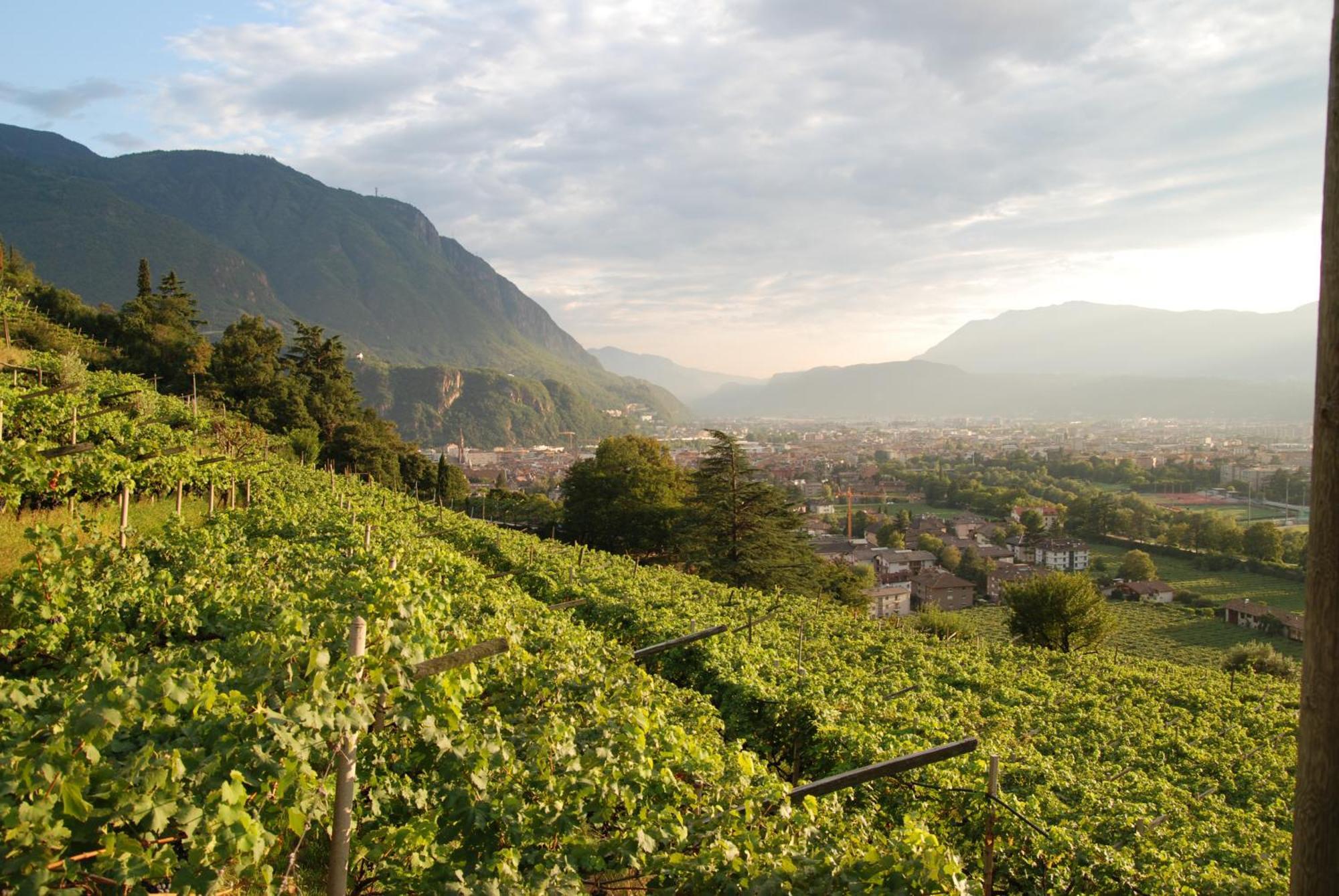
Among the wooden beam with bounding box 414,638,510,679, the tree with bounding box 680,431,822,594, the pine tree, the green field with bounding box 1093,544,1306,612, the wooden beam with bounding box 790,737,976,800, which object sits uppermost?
the pine tree

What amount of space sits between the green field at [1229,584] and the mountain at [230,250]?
11414cm

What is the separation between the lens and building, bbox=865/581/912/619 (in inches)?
1959

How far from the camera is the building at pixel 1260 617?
38.2 meters

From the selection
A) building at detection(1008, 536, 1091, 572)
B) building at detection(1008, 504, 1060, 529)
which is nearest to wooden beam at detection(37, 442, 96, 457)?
building at detection(1008, 536, 1091, 572)

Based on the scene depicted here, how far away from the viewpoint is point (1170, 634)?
38719mm

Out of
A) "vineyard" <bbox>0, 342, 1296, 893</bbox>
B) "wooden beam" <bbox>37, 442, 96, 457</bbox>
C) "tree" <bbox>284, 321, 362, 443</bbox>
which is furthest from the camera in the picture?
"tree" <bbox>284, 321, 362, 443</bbox>

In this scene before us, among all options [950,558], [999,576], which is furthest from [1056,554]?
[999,576]

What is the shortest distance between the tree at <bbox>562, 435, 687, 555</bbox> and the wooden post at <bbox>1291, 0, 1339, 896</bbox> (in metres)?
28.1

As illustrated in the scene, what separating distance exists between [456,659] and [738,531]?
2453 cm

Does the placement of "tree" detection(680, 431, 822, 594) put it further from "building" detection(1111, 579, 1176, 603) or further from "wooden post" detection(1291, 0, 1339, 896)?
"building" detection(1111, 579, 1176, 603)

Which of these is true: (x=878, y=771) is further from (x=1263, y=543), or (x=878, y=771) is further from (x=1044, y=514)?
(x=1044, y=514)

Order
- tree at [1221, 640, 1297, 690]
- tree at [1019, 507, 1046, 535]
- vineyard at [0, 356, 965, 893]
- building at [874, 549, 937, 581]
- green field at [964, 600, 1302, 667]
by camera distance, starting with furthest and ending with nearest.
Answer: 1. tree at [1019, 507, 1046, 535]
2. building at [874, 549, 937, 581]
3. green field at [964, 600, 1302, 667]
4. tree at [1221, 640, 1297, 690]
5. vineyard at [0, 356, 965, 893]

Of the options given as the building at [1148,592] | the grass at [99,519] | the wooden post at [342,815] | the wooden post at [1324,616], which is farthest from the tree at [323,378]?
the building at [1148,592]

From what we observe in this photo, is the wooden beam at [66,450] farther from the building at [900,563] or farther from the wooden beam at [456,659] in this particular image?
the building at [900,563]
